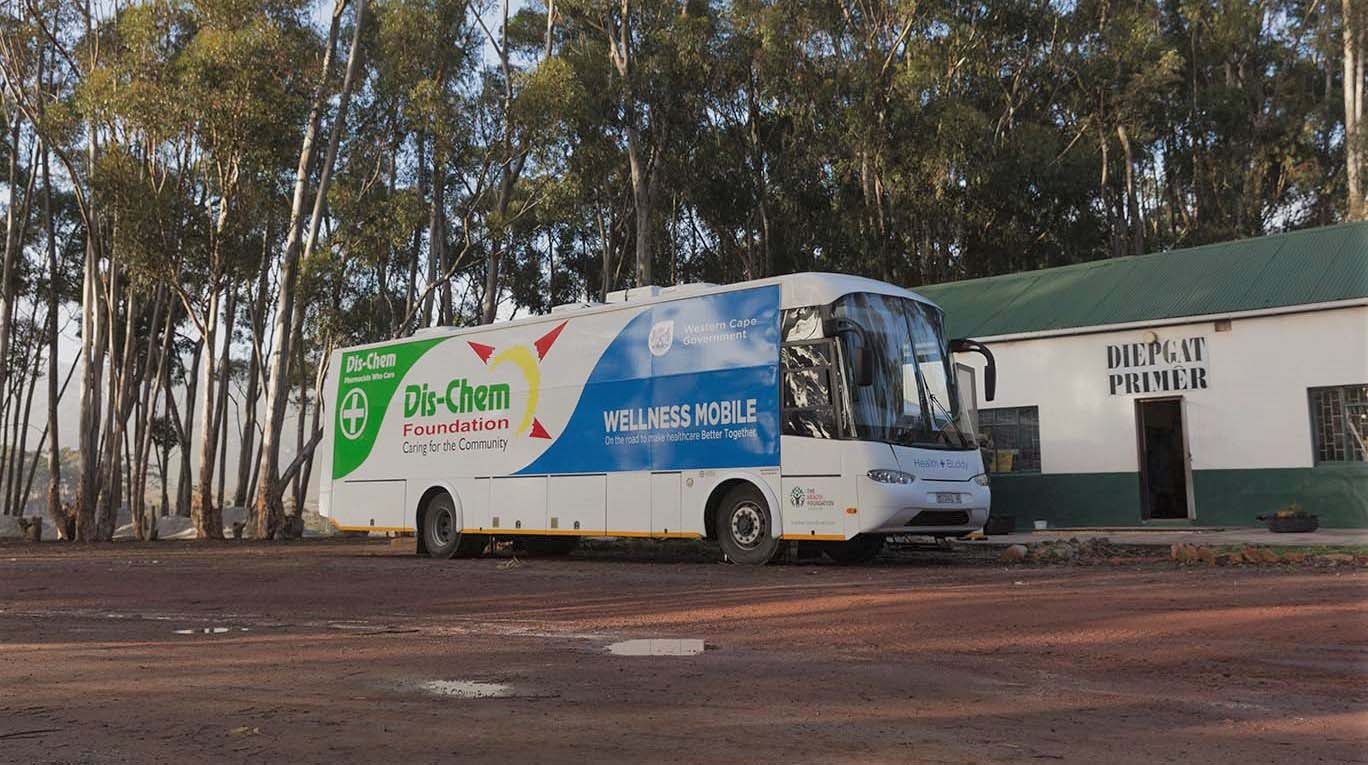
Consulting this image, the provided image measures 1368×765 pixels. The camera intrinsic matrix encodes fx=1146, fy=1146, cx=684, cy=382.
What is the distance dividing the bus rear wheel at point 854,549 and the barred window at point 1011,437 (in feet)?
23.7

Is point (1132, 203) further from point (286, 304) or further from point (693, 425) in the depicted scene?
point (693, 425)

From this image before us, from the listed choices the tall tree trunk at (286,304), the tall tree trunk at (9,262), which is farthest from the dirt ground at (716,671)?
the tall tree trunk at (9,262)

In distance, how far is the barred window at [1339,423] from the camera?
57.7ft

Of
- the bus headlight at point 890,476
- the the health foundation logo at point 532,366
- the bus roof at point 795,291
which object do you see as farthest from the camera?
the the health foundation logo at point 532,366

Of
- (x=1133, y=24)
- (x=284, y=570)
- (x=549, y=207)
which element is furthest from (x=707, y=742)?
(x=1133, y=24)

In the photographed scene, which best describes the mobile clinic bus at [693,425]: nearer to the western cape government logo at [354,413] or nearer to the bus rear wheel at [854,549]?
the bus rear wheel at [854,549]

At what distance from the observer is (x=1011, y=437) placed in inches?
848

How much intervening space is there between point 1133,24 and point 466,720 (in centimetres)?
3256

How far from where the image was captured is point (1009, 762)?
3969mm

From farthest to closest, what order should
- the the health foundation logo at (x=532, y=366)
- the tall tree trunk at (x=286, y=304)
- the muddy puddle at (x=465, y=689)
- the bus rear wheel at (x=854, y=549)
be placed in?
the tall tree trunk at (x=286, y=304), the the health foundation logo at (x=532, y=366), the bus rear wheel at (x=854, y=549), the muddy puddle at (x=465, y=689)

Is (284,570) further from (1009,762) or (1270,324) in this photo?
(1270,324)

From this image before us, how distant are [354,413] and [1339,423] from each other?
15586mm

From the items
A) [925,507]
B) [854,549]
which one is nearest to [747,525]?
[854,549]

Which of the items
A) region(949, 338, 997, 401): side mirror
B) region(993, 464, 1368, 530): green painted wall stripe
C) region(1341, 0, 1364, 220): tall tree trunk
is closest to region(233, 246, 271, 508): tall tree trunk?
region(993, 464, 1368, 530): green painted wall stripe
